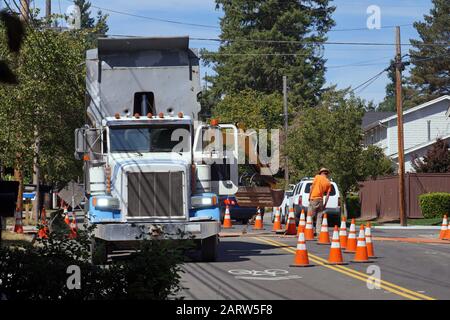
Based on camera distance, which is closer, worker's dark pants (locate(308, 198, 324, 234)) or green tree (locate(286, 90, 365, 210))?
worker's dark pants (locate(308, 198, 324, 234))

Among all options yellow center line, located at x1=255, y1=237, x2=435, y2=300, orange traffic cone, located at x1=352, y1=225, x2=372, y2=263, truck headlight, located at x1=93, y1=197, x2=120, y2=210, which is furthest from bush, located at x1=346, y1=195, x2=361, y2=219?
truck headlight, located at x1=93, y1=197, x2=120, y2=210

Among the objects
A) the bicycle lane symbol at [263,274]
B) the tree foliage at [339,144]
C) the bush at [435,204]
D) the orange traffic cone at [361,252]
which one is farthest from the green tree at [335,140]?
the bicycle lane symbol at [263,274]

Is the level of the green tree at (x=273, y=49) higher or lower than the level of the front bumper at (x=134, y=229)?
higher

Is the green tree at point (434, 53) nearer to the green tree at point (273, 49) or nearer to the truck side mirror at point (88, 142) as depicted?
the green tree at point (273, 49)

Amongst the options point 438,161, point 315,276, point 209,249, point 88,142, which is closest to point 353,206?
point 438,161

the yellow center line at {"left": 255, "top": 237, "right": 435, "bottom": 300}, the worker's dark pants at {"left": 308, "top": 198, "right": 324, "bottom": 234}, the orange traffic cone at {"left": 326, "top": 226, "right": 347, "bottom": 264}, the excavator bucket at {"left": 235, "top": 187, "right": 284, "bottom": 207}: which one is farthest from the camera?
the excavator bucket at {"left": 235, "top": 187, "right": 284, "bottom": 207}

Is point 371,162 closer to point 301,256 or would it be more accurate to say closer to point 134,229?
point 301,256

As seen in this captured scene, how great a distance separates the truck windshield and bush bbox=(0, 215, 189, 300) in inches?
310

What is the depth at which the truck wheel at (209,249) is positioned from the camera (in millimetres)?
16938

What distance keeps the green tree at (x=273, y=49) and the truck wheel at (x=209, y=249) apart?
57806 mm

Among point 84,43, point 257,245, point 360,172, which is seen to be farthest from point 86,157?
point 360,172

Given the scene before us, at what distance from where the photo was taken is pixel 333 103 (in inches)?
1742

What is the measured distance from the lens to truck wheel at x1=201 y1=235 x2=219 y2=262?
16.9 metres

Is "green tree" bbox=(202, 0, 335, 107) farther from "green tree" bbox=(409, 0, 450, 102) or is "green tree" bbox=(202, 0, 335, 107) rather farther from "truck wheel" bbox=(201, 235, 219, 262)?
"truck wheel" bbox=(201, 235, 219, 262)
